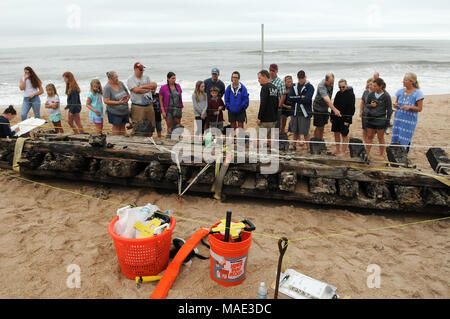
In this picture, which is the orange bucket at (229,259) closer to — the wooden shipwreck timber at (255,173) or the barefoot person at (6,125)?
the wooden shipwreck timber at (255,173)

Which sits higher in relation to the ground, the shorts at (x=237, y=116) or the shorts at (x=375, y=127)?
the shorts at (x=237, y=116)

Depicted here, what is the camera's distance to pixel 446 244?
12.7ft

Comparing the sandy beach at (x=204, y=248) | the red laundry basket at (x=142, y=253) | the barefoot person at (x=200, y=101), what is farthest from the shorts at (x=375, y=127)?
A: the red laundry basket at (x=142, y=253)

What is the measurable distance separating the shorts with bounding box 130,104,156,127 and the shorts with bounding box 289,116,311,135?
3.09m

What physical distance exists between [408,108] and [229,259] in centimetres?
451

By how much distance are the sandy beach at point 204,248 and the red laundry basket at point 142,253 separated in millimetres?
148

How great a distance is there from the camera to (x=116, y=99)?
6.37 meters

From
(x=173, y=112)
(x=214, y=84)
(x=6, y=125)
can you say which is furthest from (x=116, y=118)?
(x=214, y=84)

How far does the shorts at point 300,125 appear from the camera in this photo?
668 centimetres

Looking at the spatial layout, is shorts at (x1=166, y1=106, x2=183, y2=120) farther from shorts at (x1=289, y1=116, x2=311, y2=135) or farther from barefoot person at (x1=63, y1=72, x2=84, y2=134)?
shorts at (x1=289, y1=116, x2=311, y2=135)

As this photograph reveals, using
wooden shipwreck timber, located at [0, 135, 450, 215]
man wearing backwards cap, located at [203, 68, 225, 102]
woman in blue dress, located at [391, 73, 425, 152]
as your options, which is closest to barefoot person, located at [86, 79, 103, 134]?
wooden shipwreck timber, located at [0, 135, 450, 215]

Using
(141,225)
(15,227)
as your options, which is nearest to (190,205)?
(141,225)

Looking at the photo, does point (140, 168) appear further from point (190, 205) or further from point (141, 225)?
point (141, 225)
